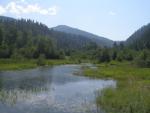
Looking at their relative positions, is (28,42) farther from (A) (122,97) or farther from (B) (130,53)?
(A) (122,97)

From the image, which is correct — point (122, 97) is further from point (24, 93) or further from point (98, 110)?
point (24, 93)

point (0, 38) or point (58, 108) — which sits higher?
point (0, 38)

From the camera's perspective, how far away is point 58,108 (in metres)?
28.9

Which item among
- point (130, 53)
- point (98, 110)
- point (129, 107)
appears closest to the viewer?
point (129, 107)

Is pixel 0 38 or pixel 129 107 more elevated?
pixel 0 38

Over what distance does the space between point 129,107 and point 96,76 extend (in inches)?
1410

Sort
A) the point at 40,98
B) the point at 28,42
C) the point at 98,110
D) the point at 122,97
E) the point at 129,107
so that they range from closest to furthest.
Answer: the point at 129,107 → the point at 98,110 → the point at 122,97 → the point at 40,98 → the point at 28,42

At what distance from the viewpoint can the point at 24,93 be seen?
37375 mm

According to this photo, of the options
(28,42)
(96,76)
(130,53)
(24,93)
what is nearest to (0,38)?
(28,42)

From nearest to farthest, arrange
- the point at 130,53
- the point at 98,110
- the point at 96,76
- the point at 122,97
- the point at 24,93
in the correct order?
the point at 98,110
the point at 122,97
the point at 24,93
the point at 96,76
the point at 130,53

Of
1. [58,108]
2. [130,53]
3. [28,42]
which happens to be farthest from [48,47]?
[58,108]

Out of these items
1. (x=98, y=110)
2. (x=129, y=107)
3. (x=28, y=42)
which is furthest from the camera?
(x=28, y=42)

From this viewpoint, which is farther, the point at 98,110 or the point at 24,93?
the point at 24,93

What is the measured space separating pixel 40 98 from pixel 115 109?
9375 millimetres
